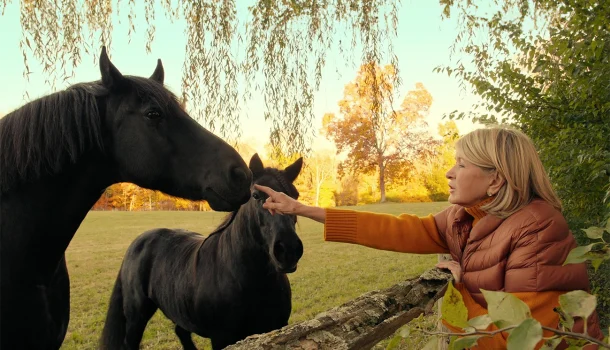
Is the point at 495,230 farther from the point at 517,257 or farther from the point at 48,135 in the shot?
the point at 48,135

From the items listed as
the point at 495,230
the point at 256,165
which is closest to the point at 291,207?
the point at 495,230

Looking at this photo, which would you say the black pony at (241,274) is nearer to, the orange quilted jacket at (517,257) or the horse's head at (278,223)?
the horse's head at (278,223)

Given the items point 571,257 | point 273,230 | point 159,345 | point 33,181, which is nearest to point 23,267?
point 33,181

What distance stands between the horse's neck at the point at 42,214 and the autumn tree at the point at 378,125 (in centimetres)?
212

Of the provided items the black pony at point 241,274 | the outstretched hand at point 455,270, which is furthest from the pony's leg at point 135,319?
the outstretched hand at point 455,270

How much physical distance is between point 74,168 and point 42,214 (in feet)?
0.87

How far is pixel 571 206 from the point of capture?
516 cm

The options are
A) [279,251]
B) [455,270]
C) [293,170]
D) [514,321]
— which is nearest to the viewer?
[514,321]

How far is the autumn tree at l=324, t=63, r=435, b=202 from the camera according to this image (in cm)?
363

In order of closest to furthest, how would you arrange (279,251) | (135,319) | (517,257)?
1. (517,257)
2. (279,251)
3. (135,319)

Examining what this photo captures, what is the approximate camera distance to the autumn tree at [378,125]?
3633 millimetres

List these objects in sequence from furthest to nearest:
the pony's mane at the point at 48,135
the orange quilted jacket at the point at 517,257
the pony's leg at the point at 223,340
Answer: the pony's leg at the point at 223,340 → the pony's mane at the point at 48,135 → the orange quilted jacket at the point at 517,257

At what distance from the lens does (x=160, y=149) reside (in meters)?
2.24

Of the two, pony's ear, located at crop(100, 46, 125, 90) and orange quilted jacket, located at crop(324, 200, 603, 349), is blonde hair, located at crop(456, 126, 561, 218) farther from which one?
pony's ear, located at crop(100, 46, 125, 90)
